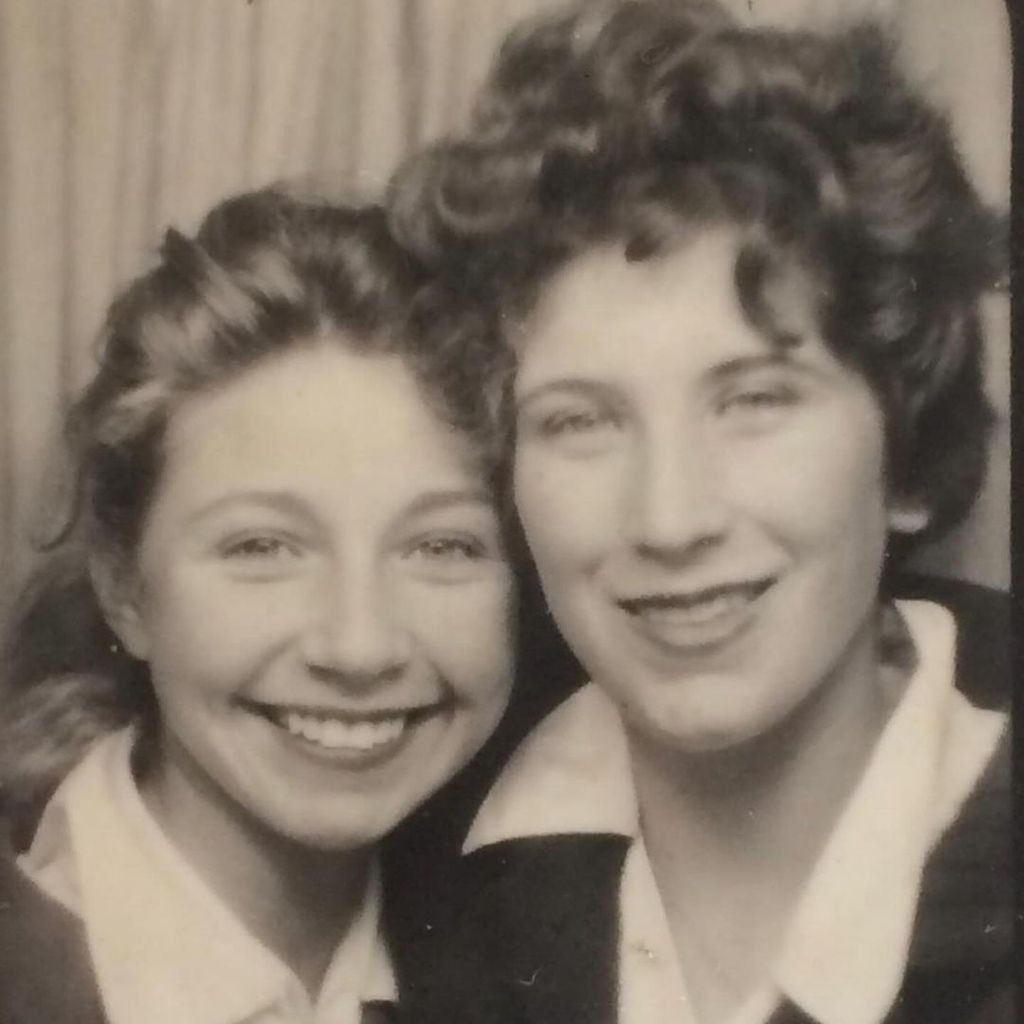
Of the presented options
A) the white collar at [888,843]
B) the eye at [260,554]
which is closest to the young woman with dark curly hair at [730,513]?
the white collar at [888,843]

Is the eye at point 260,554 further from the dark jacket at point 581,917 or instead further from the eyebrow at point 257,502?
the dark jacket at point 581,917

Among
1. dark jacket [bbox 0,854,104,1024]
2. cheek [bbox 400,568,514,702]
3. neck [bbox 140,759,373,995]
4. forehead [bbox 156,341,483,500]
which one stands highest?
forehead [bbox 156,341,483,500]

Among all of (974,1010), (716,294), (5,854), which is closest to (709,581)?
(716,294)

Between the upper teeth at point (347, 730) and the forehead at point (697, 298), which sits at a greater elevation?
the forehead at point (697, 298)

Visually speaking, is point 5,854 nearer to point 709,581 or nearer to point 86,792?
point 86,792

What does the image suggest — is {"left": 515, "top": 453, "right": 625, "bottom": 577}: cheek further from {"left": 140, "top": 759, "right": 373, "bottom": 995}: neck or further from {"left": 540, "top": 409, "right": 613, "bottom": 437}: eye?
{"left": 140, "top": 759, "right": 373, "bottom": 995}: neck

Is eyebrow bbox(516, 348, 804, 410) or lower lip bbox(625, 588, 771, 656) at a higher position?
eyebrow bbox(516, 348, 804, 410)

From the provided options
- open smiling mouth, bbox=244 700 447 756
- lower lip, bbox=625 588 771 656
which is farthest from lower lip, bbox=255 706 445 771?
lower lip, bbox=625 588 771 656
